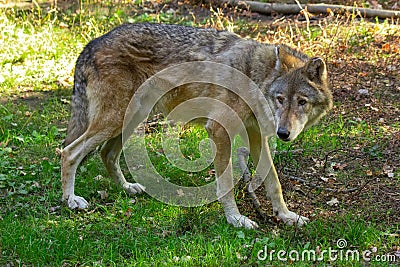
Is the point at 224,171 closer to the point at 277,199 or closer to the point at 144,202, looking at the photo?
the point at 277,199

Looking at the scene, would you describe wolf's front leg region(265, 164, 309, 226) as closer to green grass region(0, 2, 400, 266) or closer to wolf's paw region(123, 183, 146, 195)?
green grass region(0, 2, 400, 266)

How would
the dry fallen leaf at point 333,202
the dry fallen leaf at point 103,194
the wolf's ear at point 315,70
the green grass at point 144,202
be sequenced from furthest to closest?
1. the dry fallen leaf at point 103,194
2. the dry fallen leaf at point 333,202
3. the wolf's ear at point 315,70
4. the green grass at point 144,202

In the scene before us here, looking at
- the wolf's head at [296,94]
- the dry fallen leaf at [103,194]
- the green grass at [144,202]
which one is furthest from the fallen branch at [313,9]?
the dry fallen leaf at [103,194]

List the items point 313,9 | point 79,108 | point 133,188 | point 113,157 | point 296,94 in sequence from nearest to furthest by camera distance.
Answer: point 296,94, point 79,108, point 133,188, point 113,157, point 313,9

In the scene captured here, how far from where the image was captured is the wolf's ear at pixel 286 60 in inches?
207

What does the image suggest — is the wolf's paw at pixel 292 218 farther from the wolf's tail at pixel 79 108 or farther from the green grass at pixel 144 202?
the wolf's tail at pixel 79 108

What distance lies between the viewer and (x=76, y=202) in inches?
223

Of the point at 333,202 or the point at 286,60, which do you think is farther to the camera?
the point at 333,202

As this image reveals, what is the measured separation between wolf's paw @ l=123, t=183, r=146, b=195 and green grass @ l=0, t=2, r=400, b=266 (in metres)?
0.12

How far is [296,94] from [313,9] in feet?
19.6

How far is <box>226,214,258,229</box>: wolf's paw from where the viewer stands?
5.19 m

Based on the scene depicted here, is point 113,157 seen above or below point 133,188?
above

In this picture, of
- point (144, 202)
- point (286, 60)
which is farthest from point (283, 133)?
point (144, 202)

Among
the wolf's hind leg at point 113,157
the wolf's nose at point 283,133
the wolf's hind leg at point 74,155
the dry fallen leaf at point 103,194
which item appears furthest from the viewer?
the wolf's hind leg at point 113,157
